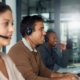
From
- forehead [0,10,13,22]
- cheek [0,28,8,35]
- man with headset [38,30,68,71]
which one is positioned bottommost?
man with headset [38,30,68,71]

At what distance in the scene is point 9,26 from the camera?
1.06m

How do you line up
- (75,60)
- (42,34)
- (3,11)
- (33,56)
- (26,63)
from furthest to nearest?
(75,60) → (42,34) → (33,56) → (26,63) → (3,11)

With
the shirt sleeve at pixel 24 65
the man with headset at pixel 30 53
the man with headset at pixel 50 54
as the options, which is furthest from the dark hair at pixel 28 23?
the man with headset at pixel 50 54

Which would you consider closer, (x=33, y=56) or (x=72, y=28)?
(x=33, y=56)

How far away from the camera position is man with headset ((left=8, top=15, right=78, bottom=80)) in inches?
60.6

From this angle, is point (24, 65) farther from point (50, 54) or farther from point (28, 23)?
point (50, 54)

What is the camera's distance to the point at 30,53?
1687mm

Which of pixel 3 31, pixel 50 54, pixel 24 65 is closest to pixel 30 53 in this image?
pixel 24 65

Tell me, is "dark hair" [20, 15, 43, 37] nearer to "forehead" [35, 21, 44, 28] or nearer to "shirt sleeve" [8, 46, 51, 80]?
"forehead" [35, 21, 44, 28]

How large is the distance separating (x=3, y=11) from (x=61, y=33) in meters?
Result: 3.37

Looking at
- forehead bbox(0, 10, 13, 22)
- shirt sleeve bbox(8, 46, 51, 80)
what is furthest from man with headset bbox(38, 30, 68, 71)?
forehead bbox(0, 10, 13, 22)

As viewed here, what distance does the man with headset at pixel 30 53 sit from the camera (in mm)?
1539

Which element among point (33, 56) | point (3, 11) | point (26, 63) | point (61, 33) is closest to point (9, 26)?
point (3, 11)

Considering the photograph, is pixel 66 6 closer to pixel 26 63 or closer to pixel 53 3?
pixel 53 3
